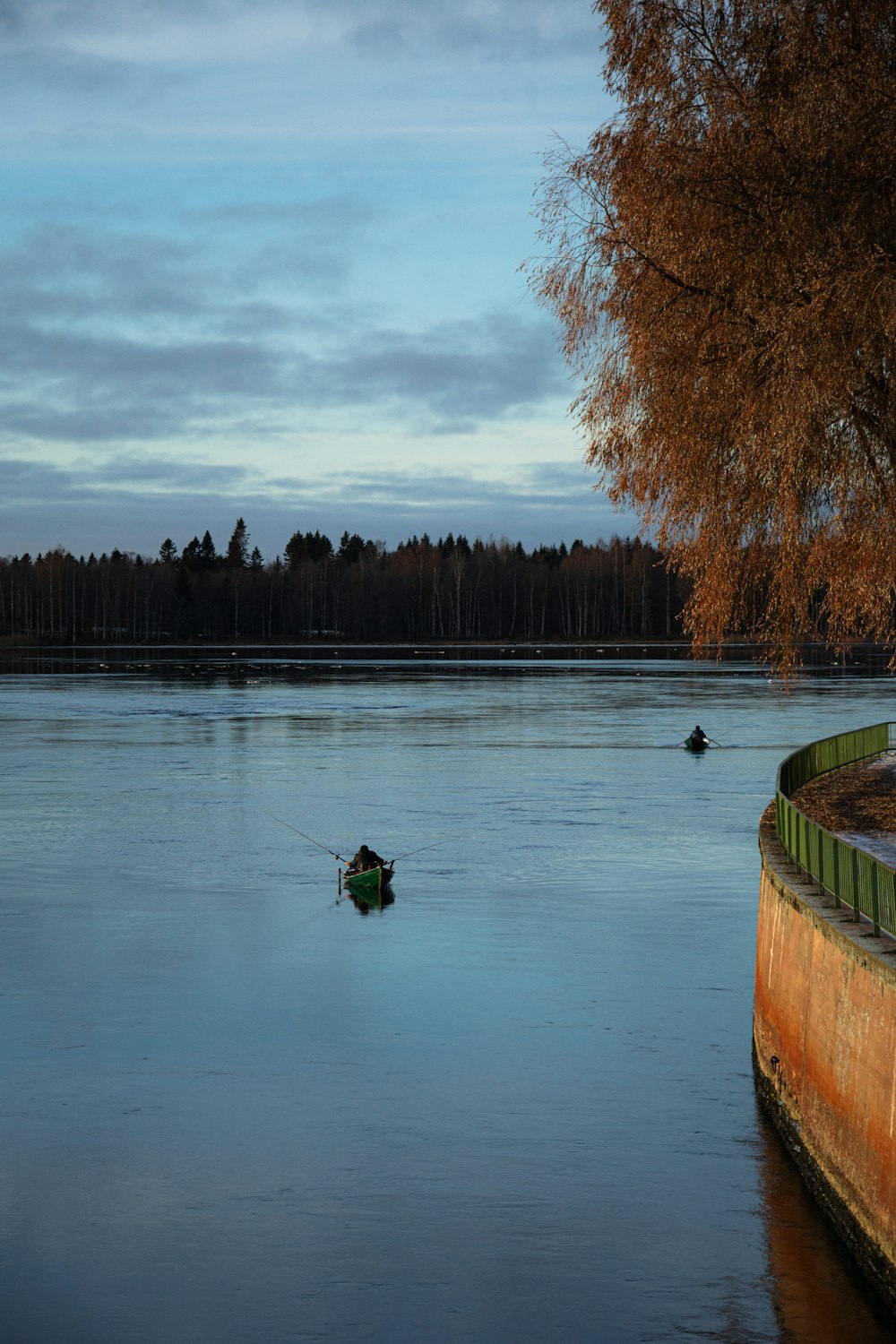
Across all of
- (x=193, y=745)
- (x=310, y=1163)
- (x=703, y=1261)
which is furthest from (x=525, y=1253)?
(x=193, y=745)

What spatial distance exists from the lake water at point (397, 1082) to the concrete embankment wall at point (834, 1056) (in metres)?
0.45

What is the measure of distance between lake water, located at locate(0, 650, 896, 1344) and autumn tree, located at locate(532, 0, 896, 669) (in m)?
6.51

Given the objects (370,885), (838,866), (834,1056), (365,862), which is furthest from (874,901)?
(365,862)

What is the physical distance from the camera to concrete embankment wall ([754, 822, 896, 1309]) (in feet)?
43.3

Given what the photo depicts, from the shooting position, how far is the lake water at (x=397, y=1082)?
46.8ft

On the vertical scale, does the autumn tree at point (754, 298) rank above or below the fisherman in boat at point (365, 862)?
above

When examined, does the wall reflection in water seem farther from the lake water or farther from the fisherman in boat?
the fisherman in boat

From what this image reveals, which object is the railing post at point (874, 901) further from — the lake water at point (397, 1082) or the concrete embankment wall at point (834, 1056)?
the lake water at point (397, 1082)

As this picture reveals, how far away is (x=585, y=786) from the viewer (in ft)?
160

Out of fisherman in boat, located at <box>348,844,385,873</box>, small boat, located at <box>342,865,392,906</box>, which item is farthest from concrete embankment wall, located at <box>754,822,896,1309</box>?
fisherman in boat, located at <box>348,844,385,873</box>

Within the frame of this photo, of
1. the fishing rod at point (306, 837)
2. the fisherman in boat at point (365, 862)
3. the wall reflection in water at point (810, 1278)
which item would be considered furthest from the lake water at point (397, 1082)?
the fisherman in boat at point (365, 862)

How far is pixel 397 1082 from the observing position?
1986 centimetres

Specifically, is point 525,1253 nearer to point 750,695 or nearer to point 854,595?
point 854,595

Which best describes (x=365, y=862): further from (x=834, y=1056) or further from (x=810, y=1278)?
(x=810, y=1278)
